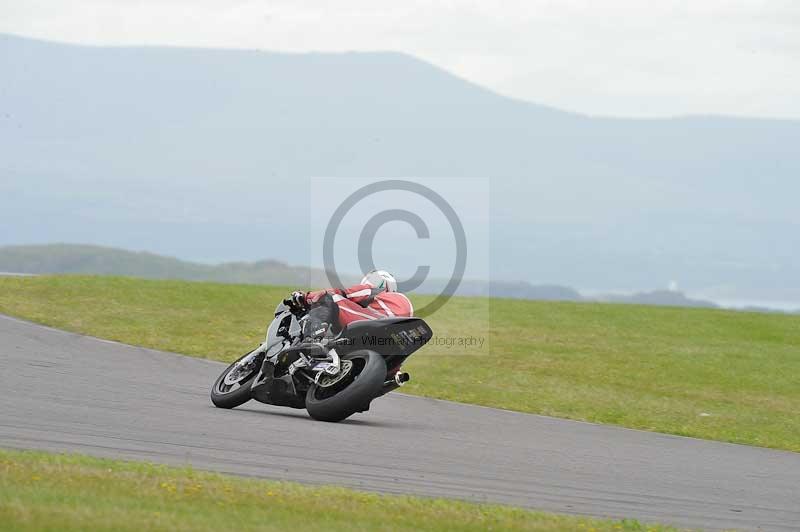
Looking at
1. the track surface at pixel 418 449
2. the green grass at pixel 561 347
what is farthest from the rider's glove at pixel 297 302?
the green grass at pixel 561 347

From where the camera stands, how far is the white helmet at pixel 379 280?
42.4 feet

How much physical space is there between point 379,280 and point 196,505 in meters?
5.55

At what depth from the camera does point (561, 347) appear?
25.2m

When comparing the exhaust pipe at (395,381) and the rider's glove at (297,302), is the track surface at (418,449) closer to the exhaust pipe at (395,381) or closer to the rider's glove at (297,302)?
the exhaust pipe at (395,381)

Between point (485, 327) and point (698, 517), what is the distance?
18.4m

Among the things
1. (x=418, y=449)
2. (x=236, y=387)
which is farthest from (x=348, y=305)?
(x=418, y=449)

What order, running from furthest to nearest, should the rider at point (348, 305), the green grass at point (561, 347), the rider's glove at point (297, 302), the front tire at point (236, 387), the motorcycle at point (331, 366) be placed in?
the green grass at point (561, 347) → the front tire at point (236, 387) → the rider's glove at point (297, 302) → the rider at point (348, 305) → the motorcycle at point (331, 366)

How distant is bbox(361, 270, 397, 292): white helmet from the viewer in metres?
12.9

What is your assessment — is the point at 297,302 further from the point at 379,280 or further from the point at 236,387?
the point at 236,387

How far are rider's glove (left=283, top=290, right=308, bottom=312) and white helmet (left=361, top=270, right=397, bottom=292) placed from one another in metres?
0.63

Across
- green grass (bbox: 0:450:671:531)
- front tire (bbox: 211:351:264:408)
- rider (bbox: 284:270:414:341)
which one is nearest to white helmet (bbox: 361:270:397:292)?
rider (bbox: 284:270:414:341)

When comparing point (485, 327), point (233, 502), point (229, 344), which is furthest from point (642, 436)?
point (485, 327)

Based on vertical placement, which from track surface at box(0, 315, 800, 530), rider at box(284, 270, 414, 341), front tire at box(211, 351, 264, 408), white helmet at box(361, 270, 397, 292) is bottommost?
track surface at box(0, 315, 800, 530)

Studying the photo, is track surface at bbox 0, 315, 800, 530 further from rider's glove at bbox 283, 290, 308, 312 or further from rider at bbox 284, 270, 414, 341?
rider's glove at bbox 283, 290, 308, 312
